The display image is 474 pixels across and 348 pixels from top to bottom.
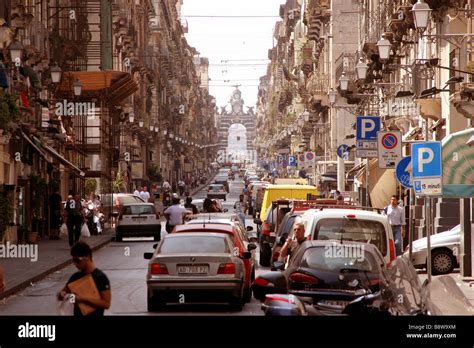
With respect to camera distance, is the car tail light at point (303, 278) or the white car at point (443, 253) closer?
the car tail light at point (303, 278)

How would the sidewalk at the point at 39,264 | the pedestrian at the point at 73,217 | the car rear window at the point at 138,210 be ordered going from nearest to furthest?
1. the sidewalk at the point at 39,264
2. the pedestrian at the point at 73,217
3. the car rear window at the point at 138,210

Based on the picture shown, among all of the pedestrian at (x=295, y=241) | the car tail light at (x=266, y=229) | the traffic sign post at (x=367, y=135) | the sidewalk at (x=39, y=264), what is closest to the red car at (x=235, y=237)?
the pedestrian at (x=295, y=241)

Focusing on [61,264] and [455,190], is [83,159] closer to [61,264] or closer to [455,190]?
[61,264]

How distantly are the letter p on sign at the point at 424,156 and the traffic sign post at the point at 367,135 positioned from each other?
13503 millimetres

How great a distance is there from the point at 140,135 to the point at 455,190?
71864 mm

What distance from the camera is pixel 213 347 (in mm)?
11008

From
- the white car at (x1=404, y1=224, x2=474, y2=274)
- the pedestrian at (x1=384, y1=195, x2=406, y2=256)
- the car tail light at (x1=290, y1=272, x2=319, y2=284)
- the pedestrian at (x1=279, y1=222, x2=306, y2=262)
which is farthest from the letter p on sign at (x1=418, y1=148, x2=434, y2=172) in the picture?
the pedestrian at (x1=384, y1=195, x2=406, y2=256)

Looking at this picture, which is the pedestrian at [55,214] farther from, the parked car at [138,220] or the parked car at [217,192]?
the parked car at [217,192]

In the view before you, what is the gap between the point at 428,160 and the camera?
21812 mm

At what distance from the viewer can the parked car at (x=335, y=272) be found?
1658 centimetres

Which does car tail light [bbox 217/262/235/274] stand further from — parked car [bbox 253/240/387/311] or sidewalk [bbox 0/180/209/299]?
sidewalk [bbox 0/180/209/299]

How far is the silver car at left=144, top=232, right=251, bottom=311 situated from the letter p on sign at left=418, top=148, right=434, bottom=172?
11.5 ft

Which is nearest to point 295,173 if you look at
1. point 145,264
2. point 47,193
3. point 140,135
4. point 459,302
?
point 140,135

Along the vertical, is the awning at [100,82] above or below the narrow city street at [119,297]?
above
